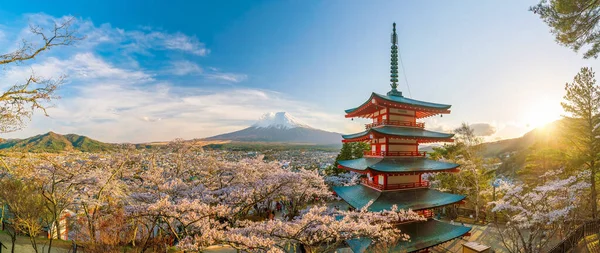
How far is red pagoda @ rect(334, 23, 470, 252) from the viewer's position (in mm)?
10250

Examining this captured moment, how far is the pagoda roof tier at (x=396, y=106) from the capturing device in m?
11.3

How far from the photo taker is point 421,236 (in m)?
10.2

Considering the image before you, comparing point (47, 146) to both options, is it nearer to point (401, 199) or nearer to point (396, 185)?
point (396, 185)

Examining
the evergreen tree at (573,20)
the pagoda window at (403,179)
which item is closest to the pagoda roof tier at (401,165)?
the pagoda window at (403,179)

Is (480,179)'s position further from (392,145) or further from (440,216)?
(392,145)

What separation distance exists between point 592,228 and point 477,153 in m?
8.47

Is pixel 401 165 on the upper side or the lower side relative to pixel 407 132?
lower

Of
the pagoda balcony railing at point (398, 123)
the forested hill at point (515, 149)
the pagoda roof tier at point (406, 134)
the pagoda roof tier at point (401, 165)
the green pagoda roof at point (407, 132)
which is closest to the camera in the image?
the pagoda roof tier at point (401, 165)

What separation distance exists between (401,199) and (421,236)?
66.8 inches

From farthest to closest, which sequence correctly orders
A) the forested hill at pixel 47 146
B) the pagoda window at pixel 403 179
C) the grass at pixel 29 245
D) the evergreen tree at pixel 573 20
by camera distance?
1. the grass at pixel 29 245
2. the pagoda window at pixel 403 179
3. the forested hill at pixel 47 146
4. the evergreen tree at pixel 573 20

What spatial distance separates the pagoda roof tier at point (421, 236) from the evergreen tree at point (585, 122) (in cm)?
788

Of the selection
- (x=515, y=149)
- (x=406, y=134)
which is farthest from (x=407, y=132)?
(x=515, y=149)

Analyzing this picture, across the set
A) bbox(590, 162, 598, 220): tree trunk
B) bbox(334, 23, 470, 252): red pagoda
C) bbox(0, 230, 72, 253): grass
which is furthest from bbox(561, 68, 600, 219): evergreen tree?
bbox(0, 230, 72, 253): grass

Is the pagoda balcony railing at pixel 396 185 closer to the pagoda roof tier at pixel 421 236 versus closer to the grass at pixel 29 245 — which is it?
the pagoda roof tier at pixel 421 236
